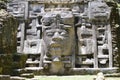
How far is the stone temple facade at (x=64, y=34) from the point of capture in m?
13.3

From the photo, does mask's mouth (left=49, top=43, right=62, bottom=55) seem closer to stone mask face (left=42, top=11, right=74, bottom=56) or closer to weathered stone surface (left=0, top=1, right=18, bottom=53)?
stone mask face (left=42, top=11, right=74, bottom=56)

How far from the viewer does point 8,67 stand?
9234 millimetres

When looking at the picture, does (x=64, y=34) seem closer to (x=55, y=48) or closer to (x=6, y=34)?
(x=55, y=48)

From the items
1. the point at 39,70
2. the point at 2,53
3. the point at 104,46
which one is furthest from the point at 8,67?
the point at 104,46

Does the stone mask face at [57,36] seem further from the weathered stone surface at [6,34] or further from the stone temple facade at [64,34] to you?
the weathered stone surface at [6,34]

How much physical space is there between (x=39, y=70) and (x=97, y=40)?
9.75 feet

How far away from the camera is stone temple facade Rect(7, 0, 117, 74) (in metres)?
13.3

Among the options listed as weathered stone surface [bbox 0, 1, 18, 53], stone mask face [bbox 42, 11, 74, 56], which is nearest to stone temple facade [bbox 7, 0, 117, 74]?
stone mask face [bbox 42, 11, 74, 56]

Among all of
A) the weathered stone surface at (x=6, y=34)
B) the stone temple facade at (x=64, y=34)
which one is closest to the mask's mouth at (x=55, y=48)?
the stone temple facade at (x=64, y=34)

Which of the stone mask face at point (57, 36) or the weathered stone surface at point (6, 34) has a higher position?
the weathered stone surface at point (6, 34)

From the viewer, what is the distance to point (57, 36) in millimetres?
13219

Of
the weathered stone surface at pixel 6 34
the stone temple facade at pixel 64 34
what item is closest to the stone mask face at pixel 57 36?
the stone temple facade at pixel 64 34

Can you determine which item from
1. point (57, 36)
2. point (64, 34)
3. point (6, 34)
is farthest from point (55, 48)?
point (6, 34)

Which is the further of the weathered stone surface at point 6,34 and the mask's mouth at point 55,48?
the mask's mouth at point 55,48
